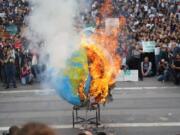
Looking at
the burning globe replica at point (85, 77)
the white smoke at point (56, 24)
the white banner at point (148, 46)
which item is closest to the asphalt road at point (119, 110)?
the burning globe replica at point (85, 77)

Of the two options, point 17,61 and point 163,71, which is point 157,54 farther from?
point 17,61

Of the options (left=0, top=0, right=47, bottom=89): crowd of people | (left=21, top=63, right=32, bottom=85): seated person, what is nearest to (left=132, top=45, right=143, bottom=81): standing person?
(left=0, top=0, right=47, bottom=89): crowd of people

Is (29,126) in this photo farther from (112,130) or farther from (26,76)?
(26,76)

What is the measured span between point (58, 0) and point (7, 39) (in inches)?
306

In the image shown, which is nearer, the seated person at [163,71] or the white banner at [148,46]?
the seated person at [163,71]

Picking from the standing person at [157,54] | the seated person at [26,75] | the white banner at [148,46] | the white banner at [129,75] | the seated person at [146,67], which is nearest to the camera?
the seated person at [26,75]

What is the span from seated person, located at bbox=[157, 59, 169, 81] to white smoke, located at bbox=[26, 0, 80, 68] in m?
5.29

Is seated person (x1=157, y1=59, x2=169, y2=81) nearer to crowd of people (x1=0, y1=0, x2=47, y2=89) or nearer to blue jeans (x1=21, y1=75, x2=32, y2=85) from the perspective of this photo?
crowd of people (x1=0, y1=0, x2=47, y2=89)

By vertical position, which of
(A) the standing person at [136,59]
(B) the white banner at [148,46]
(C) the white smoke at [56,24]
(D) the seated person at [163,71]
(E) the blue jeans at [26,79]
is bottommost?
(E) the blue jeans at [26,79]

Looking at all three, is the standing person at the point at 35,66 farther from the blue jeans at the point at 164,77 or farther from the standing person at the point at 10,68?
the blue jeans at the point at 164,77

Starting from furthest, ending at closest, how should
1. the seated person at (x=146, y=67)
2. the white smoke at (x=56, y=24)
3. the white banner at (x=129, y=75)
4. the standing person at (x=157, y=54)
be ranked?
1. the standing person at (x=157, y=54)
2. the seated person at (x=146, y=67)
3. the white banner at (x=129, y=75)
4. the white smoke at (x=56, y=24)

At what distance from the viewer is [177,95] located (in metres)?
15.5

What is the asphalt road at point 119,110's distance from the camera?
1195 centimetres

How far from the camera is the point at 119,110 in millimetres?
13719
